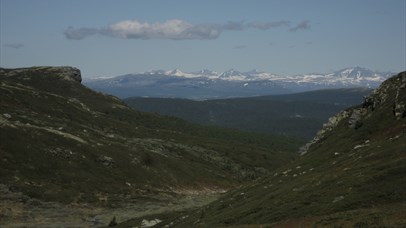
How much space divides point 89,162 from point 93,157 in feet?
11.7

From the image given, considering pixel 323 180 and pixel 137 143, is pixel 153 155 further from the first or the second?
pixel 323 180

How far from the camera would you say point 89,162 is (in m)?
119

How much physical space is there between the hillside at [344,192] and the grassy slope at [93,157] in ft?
115

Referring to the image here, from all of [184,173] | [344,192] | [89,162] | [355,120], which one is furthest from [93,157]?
→ [344,192]

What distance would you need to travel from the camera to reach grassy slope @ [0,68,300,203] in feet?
341

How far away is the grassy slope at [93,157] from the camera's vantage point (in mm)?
103938

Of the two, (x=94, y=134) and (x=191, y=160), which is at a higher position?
(x=94, y=134)

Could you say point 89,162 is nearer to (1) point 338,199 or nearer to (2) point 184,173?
(2) point 184,173

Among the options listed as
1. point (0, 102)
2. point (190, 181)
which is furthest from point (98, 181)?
point (0, 102)

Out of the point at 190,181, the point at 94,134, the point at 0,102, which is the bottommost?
the point at 190,181

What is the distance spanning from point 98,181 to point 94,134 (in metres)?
41.8

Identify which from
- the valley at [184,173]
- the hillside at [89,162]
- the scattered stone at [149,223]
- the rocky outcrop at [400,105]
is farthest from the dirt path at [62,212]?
the rocky outcrop at [400,105]

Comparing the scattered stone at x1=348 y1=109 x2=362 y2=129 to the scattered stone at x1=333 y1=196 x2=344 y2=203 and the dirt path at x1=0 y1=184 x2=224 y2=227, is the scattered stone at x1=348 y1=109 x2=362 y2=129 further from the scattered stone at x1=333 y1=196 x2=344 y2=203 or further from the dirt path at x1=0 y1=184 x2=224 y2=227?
the scattered stone at x1=333 y1=196 x2=344 y2=203

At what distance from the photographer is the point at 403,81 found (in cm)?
9162
